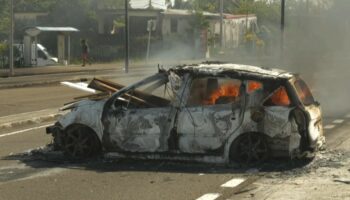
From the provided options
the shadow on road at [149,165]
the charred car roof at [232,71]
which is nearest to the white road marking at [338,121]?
the charred car roof at [232,71]

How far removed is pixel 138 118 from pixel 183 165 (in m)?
0.90

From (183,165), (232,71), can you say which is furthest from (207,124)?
(232,71)

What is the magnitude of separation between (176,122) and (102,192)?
6.28ft

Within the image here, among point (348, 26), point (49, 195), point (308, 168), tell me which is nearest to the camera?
point (49, 195)

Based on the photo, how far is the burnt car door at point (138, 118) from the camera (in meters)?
9.00

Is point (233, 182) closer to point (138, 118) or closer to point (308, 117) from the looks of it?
point (308, 117)

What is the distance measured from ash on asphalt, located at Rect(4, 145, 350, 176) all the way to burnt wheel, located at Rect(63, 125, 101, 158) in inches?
4.4

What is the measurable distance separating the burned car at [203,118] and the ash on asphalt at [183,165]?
119 mm

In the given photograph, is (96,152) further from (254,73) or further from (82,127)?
(254,73)

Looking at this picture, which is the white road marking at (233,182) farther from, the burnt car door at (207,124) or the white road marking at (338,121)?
the white road marking at (338,121)

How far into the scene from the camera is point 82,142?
9375mm

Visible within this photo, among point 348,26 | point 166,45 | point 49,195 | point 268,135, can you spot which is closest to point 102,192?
point 49,195

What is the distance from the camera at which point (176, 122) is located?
894cm

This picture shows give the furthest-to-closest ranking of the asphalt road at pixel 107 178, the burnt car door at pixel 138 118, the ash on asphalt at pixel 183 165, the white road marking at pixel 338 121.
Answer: the white road marking at pixel 338 121
the burnt car door at pixel 138 118
the ash on asphalt at pixel 183 165
the asphalt road at pixel 107 178
